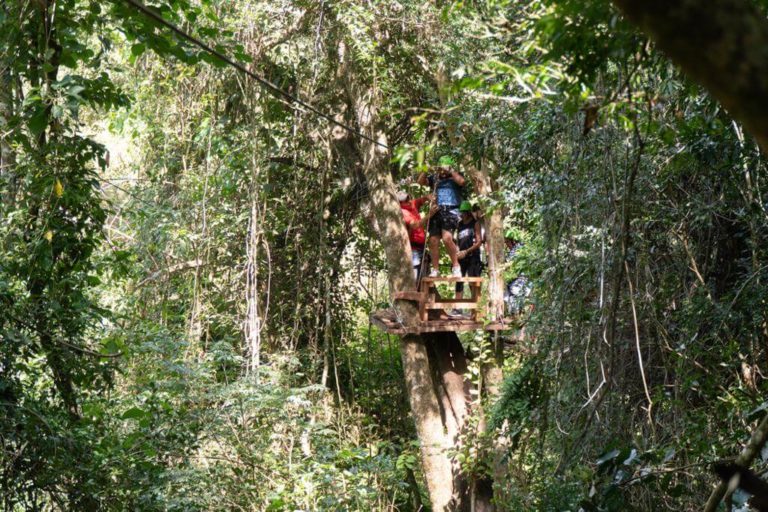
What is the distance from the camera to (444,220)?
23.3 feet

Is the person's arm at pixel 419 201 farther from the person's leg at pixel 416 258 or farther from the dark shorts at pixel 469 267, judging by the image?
the dark shorts at pixel 469 267

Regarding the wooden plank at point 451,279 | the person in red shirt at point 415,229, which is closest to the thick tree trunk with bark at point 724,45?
the wooden plank at point 451,279

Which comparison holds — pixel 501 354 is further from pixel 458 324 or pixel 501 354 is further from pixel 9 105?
pixel 9 105

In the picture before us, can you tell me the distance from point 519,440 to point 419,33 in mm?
3380

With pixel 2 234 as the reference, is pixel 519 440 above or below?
below

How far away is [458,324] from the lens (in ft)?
22.9

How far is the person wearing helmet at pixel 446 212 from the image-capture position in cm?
691

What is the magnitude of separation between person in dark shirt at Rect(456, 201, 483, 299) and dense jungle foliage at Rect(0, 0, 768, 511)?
40 centimetres

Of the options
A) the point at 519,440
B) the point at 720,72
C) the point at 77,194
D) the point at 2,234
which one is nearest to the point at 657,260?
the point at 519,440

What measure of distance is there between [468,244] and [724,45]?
20.8 feet

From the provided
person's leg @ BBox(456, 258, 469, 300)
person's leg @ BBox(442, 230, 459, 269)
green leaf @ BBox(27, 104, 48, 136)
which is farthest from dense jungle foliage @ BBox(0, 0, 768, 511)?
person's leg @ BBox(442, 230, 459, 269)

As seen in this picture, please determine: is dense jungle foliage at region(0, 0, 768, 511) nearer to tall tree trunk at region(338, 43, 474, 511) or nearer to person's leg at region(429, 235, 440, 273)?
tall tree trunk at region(338, 43, 474, 511)

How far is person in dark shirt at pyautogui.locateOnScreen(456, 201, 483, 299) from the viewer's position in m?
7.02

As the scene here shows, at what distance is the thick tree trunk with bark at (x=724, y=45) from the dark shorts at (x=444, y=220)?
20.4ft
